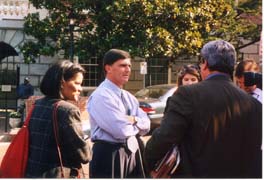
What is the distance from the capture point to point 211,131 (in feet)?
10.5

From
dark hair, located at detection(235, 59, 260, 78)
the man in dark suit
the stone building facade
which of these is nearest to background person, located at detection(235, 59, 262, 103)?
dark hair, located at detection(235, 59, 260, 78)

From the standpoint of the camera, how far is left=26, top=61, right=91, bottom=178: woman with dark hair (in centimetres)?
362

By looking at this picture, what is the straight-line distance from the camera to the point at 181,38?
19016 mm

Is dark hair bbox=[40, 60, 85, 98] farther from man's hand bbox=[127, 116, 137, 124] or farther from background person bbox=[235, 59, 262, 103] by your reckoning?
background person bbox=[235, 59, 262, 103]

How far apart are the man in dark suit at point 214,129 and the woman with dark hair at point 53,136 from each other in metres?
0.58

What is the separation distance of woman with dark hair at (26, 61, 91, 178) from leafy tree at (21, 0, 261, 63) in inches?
558

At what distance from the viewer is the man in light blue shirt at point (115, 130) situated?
4.12 meters

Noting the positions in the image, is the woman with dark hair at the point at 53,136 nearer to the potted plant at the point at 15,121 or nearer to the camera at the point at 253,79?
the camera at the point at 253,79

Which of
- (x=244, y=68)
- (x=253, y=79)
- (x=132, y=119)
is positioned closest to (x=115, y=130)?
(x=132, y=119)

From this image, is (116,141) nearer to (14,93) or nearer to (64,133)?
(64,133)

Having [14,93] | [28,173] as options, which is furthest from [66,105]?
[14,93]

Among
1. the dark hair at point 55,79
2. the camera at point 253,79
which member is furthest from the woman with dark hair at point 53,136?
the camera at point 253,79

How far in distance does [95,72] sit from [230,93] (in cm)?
2045

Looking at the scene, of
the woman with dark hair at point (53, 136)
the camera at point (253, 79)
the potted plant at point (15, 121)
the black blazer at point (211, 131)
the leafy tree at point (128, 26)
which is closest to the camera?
the black blazer at point (211, 131)
